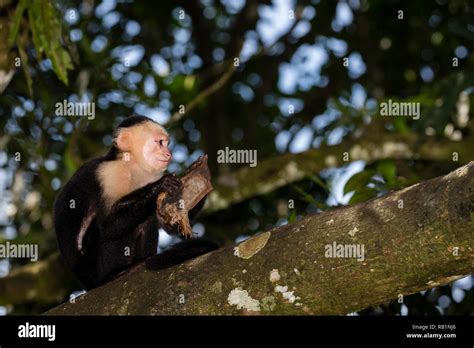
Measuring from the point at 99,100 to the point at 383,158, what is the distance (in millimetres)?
2844

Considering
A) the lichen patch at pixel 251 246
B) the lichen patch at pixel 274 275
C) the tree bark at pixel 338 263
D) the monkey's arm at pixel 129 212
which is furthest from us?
the monkey's arm at pixel 129 212

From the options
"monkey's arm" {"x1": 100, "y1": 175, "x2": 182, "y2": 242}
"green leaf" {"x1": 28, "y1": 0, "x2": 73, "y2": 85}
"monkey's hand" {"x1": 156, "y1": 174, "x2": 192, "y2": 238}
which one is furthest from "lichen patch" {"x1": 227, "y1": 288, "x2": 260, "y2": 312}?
"green leaf" {"x1": 28, "y1": 0, "x2": 73, "y2": 85}

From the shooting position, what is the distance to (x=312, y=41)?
8.73m

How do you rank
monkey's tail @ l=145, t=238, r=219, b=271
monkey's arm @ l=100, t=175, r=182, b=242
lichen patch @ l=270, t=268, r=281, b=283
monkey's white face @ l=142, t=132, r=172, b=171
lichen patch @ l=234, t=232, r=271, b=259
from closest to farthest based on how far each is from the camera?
1. lichen patch @ l=270, t=268, r=281, b=283
2. lichen patch @ l=234, t=232, r=271, b=259
3. monkey's tail @ l=145, t=238, r=219, b=271
4. monkey's arm @ l=100, t=175, r=182, b=242
5. monkey's white face @ l=142, t=132, r=172, b=171

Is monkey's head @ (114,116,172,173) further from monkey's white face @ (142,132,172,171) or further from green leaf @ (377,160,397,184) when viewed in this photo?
green leaf @ (377,160,397,184)

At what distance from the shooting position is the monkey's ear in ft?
16.3

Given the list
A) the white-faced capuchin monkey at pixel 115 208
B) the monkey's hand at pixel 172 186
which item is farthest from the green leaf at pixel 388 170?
the monkey's hand at pixel 172 186

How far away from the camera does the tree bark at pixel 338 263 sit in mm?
2803

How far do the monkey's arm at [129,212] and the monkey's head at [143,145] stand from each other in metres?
0.45

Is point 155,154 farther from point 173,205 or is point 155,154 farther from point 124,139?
point 173,205

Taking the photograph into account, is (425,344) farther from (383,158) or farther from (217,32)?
(217,32)

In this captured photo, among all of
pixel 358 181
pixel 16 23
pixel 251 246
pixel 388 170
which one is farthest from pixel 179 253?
pixel 388 170

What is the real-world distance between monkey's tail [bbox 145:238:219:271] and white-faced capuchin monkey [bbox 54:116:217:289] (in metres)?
0.43

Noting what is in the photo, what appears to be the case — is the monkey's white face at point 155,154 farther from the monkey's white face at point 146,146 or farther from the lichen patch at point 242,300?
the lichen patch at point 242,300
